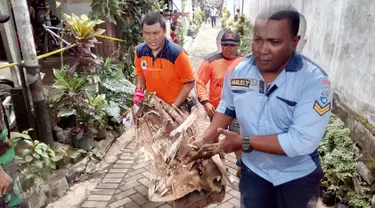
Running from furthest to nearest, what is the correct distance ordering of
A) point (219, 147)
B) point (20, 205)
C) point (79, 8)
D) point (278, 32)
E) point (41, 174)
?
1. point (79, 8)
2. point (41, 174)
3. point (20, 205)
4. point (219, 147)
5. point (278, 32)

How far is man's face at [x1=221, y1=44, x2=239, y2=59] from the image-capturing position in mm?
3236

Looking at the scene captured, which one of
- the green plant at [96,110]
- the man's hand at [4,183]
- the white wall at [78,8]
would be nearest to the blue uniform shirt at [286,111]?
the man's hand at [4,183]

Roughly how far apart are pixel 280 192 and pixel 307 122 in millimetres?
449

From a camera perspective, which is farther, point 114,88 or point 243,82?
point 114,88

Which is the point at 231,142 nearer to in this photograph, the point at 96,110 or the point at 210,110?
the point at 210,110

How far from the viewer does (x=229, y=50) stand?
3.25 metres

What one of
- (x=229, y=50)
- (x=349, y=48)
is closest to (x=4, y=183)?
(x=229, y=50)

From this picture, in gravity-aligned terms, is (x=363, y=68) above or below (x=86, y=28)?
below

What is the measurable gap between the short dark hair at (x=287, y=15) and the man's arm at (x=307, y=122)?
0.92 ft

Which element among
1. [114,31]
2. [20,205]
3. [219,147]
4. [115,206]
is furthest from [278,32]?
[114,31]

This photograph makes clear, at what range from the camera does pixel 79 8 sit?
6.41 m

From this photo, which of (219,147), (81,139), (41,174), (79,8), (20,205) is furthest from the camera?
(79,8)

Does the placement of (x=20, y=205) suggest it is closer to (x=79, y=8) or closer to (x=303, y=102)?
(x=303, y=102)

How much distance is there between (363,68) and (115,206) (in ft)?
9.60
